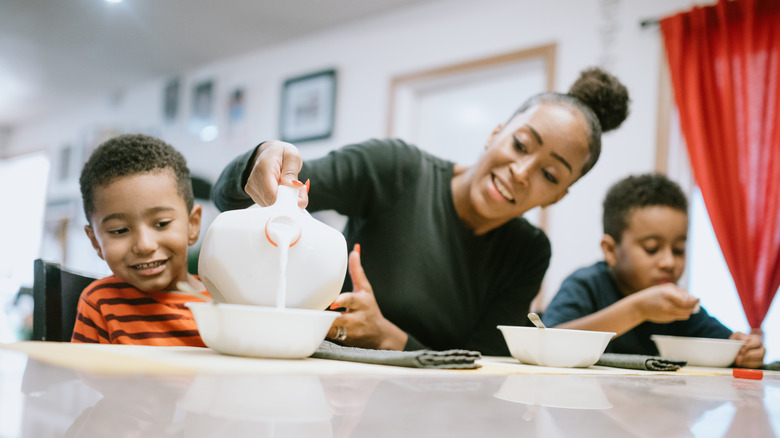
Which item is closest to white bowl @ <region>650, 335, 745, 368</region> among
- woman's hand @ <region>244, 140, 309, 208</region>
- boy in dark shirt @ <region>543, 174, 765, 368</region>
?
boy in dark shirt @ <region>543, 174, 765, 368</region>

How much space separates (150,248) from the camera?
1012 millimetres

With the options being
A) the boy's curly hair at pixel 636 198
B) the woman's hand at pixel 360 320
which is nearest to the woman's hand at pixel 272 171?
the woman's hand at pixel 360 320

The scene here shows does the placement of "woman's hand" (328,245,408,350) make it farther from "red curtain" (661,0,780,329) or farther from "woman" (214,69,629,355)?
"red curtain" (661,0,780,329)

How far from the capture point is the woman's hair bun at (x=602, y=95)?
1434mm

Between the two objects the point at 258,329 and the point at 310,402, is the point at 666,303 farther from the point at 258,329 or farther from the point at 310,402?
the point at 310,402

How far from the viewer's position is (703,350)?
1205 mm

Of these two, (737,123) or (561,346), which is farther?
(737,123)

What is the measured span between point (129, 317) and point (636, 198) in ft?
4.74

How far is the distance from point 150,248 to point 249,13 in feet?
10.8

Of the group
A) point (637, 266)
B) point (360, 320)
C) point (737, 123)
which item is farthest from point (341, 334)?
point (737, 123)

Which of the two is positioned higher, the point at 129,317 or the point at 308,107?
the point at 308,107

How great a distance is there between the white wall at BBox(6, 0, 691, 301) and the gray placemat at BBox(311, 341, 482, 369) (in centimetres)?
236

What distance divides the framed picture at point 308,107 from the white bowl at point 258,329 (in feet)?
11.5

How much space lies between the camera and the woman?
1225mm
